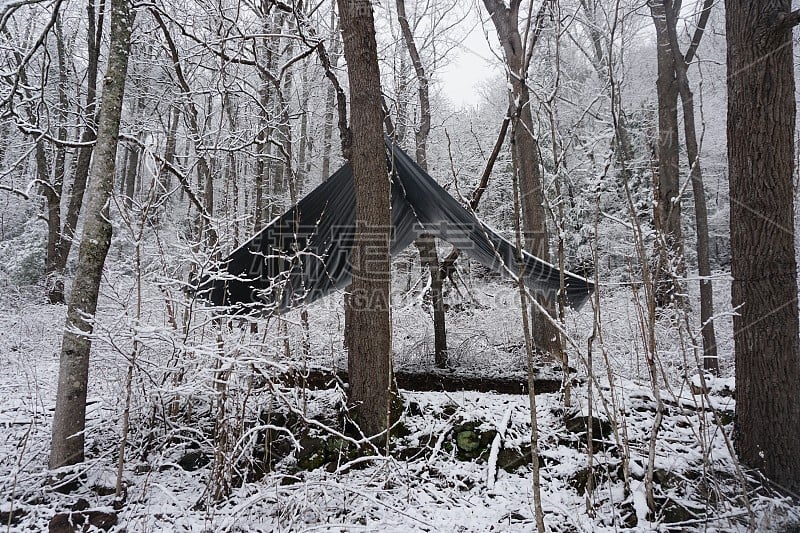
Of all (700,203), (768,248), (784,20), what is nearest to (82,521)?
(768,248)

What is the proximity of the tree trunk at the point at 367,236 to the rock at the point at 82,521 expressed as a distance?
1.33 metres

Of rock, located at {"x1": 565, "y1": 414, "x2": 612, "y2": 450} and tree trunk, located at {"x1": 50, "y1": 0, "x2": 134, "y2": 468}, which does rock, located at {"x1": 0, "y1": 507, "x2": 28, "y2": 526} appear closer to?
tree trunk, located at {"x1": 50, "y1": 0, "x2": 134, "y2": 468}

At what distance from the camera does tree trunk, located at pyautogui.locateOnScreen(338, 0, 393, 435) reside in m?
2.71

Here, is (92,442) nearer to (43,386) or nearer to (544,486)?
(43,386)

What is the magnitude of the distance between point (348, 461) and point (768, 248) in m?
2.47

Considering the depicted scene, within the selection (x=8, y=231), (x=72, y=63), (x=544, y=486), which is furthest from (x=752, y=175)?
(x=8, y=231)

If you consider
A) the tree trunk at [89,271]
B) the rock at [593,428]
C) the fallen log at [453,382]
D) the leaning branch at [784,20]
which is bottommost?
the fallen log at [453,382]

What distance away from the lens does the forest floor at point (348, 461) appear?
1.95 m

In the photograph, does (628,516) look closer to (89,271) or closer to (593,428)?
(593,428)

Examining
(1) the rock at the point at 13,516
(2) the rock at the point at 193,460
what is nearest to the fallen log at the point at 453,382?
(2) the rock at the point at 193,460

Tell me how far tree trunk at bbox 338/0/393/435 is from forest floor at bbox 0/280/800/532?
0.27m

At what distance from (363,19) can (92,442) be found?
3168 millimetres

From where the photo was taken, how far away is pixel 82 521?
2.00 metres

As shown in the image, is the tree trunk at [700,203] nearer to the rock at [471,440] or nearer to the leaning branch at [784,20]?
the leaning branch at [784,20]
